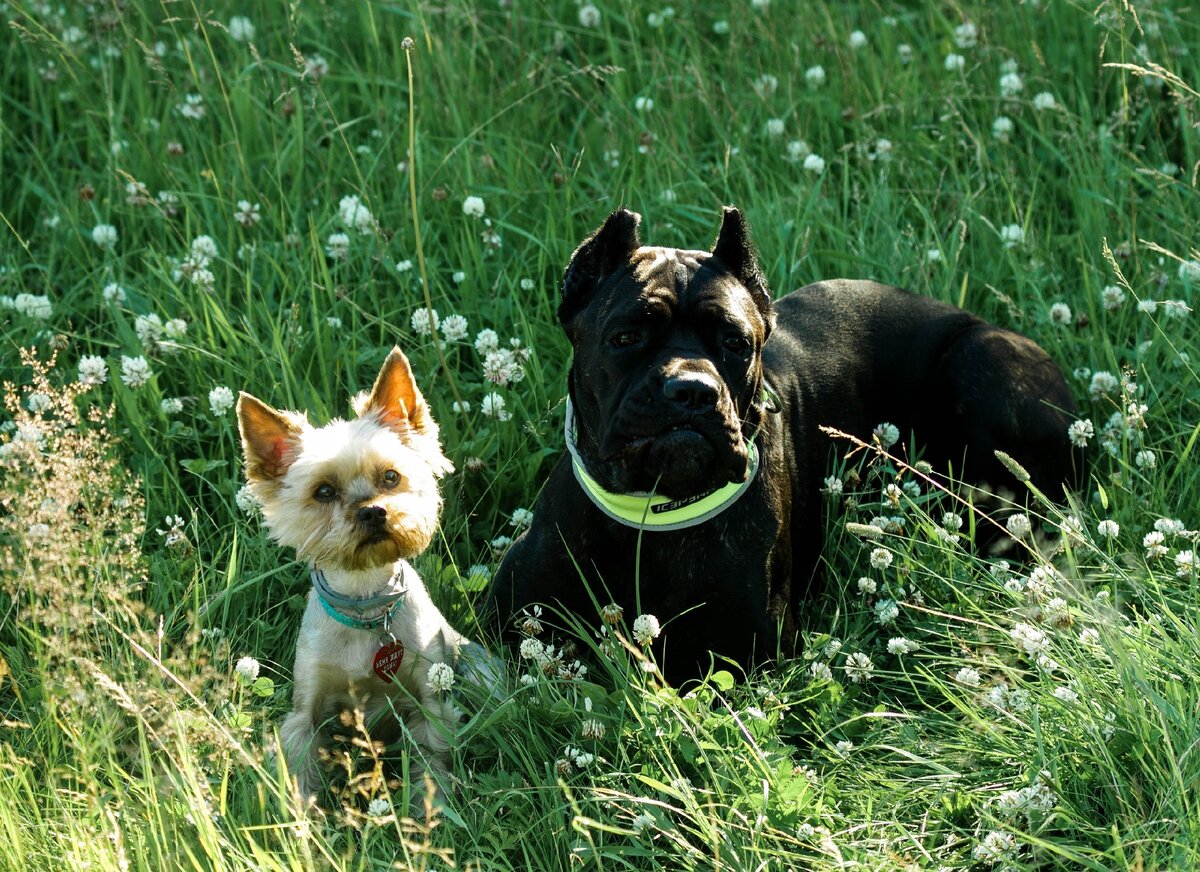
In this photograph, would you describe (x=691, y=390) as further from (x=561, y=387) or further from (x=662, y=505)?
(x=561, y=387)

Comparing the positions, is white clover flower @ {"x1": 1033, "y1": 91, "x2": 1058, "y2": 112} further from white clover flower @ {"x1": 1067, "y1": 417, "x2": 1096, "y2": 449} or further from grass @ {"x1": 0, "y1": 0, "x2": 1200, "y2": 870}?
white clover flower @ {"x1": 1067, "y1": 417, "x2": 1096, "y2": 449}

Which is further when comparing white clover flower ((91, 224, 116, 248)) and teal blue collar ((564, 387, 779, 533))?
white clover flower ((91, 224, 116, 248))

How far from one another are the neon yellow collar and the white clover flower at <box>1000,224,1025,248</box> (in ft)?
7.16

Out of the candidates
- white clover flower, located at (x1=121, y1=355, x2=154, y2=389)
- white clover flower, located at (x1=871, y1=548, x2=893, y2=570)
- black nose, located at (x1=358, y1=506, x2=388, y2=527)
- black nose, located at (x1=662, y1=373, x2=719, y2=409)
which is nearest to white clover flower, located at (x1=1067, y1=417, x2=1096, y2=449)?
white clover flower, located at (x1=871, y1=548, x2=893, y2=570)

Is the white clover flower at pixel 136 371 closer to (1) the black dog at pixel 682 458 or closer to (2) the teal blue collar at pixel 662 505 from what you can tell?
(1) the black dog at pixel 682 458

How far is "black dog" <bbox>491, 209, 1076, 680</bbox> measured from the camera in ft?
12.8

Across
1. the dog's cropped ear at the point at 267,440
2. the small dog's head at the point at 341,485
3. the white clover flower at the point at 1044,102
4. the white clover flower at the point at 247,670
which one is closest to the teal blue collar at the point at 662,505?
the small dog's head at the point at 341,485

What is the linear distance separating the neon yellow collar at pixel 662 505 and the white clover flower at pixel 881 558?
0.47 meters

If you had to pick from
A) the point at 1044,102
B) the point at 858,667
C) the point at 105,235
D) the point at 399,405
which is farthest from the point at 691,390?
the point at 1044,102

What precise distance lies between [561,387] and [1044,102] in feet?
9.11

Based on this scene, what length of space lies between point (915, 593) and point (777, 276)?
1882mm

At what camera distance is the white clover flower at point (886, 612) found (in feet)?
13.8

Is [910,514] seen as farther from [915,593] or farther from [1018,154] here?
[1018,154]

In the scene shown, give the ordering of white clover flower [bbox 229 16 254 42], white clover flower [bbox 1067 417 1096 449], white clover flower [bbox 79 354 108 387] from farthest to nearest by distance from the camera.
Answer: white clover flower [bbox 229 16 254 42] → white clover flower [bbox 79 354 108 387] → white clover flower [bbox 1067 417 1096 449]
